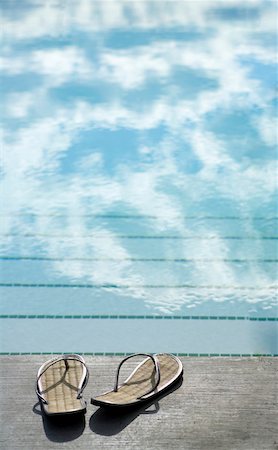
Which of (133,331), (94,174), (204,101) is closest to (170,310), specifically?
(133,331)

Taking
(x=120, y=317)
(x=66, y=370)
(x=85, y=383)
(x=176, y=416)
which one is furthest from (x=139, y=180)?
(x=176, y=416)

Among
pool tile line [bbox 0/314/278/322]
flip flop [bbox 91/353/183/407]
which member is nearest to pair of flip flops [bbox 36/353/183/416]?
flip flop [bbox 91/353/183/407]

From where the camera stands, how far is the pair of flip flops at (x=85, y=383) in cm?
260

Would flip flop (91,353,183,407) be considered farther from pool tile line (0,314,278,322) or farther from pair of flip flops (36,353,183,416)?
pool tile line (0,314,278,322)

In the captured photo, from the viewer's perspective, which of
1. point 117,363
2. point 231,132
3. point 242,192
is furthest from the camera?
point 231,132

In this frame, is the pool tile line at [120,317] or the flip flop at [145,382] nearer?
the flip flop at [145,382]

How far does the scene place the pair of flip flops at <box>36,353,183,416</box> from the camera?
8.52ft

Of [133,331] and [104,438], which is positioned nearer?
[104,438]

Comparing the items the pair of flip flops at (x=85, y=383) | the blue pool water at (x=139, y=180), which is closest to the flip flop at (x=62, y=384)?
the pair of flip flops at (x=85, y=383)

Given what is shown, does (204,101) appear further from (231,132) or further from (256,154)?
(256,154)

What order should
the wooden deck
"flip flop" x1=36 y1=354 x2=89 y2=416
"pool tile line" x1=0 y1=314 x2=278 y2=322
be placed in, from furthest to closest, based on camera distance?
1. "pool tile line" x1=0 y1=314 x2=278 y2=322
2. "flip flop" x1=36 y1=354 x2=89 y2=416
3. the wooden deck

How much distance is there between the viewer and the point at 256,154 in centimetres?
544

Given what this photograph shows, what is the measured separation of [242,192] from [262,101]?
1.68 meters

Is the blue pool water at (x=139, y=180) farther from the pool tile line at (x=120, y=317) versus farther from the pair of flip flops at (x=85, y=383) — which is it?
the pair of flip flops at (x=85, y=383)
